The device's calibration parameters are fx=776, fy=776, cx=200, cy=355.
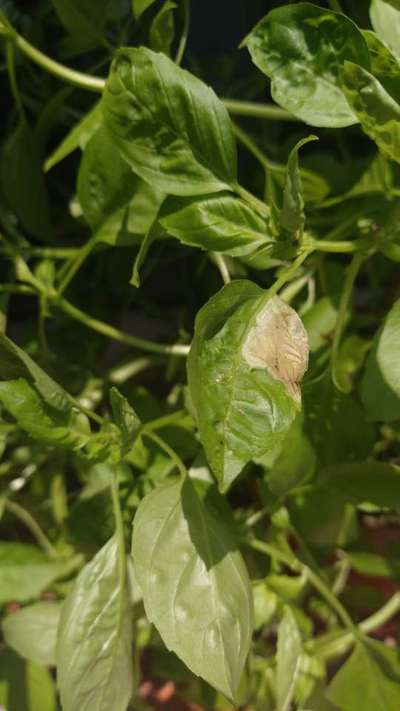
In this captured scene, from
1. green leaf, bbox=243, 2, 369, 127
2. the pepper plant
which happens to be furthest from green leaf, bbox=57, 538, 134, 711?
green leaf, bbox=243, 2, 369, 127

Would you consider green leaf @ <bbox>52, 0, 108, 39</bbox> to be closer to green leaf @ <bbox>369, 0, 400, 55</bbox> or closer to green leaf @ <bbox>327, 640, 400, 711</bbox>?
green leaf @ <bbox>369, 0, 400, 55</bbox>

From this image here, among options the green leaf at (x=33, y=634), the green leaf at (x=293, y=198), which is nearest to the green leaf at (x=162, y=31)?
the green leaf at (x=293, y=198)

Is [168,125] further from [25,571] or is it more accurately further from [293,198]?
[25,571]

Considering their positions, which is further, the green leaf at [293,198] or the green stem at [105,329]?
the green stem at [105,329]

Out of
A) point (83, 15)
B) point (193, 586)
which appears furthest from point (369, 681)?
point (83, 15)

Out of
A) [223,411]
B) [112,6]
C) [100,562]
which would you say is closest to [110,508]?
[100,562]

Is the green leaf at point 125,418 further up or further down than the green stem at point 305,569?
further up

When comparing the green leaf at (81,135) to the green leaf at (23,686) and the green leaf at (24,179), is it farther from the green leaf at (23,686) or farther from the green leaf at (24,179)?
the green leaf at (23,686)
